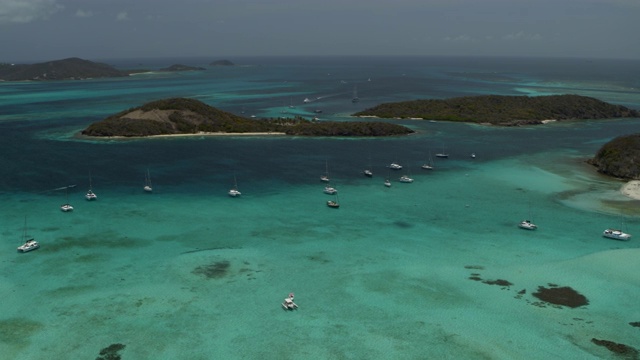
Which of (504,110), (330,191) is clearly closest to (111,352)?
(330,191)

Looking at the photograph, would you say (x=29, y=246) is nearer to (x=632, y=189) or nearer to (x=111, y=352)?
→ (x=111, y=352)

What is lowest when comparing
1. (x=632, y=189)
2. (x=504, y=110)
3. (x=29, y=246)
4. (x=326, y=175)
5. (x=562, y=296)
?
(x=562, y=296)

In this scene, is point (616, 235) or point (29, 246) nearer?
point (29, 246)

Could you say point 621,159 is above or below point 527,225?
above

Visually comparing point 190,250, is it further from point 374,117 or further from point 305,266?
point 374,117

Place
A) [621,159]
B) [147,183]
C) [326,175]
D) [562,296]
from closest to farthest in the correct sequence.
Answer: [562,296], [147,183], [326,175], [621,159]
